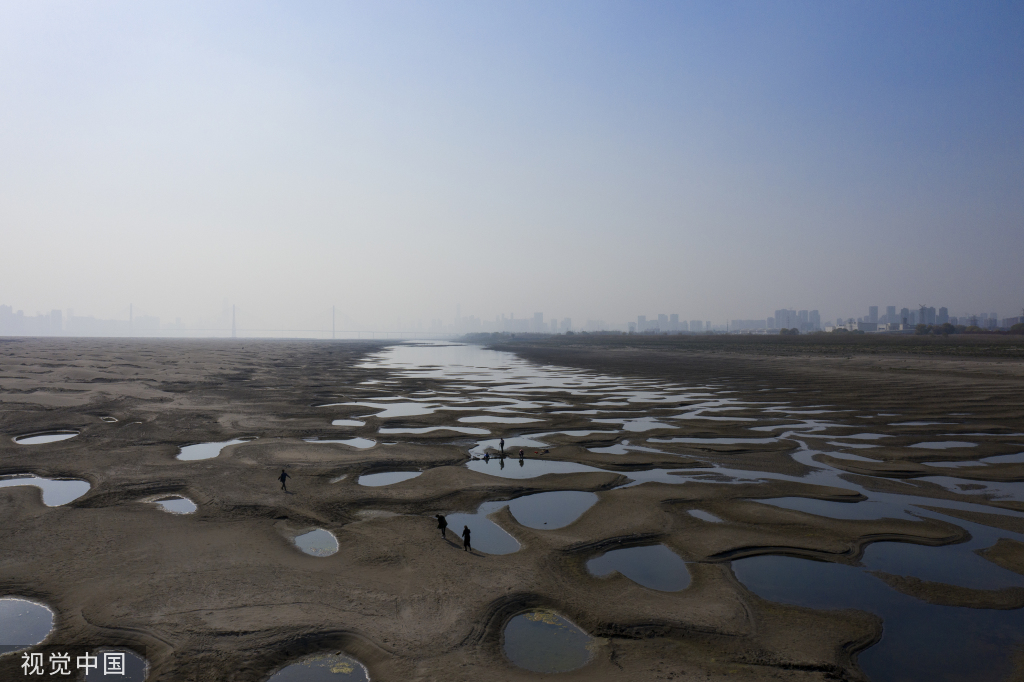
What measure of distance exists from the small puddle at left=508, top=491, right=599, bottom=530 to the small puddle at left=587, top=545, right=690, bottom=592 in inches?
125

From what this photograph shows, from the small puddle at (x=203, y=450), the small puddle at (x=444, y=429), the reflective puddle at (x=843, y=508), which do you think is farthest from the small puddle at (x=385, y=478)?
the reflective puddle at (x=843, y=508)

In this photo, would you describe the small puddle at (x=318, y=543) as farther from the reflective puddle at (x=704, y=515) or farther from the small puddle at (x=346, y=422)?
the small puddle at (x=346, y=422)

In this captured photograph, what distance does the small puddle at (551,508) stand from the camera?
20.6 metres

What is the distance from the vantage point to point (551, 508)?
22.3 meters

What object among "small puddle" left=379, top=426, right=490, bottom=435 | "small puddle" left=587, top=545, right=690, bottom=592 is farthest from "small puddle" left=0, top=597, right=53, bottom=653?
"small puddle" left=379, top=426, right=490, bottom=435

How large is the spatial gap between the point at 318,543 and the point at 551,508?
984 cm

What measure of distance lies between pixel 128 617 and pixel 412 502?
36.1ft

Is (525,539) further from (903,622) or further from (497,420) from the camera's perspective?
(497,420)

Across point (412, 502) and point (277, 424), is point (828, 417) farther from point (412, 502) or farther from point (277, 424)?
point (277, 424)

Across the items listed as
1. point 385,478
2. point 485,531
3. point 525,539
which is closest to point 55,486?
point 385,478

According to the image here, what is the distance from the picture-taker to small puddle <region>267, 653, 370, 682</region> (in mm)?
11047

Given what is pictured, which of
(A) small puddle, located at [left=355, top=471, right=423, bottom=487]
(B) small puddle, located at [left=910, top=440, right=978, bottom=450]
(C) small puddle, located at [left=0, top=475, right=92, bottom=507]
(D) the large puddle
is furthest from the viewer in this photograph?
(B) small puddle, located at [left=910, top=440, right=978, bottom=450]

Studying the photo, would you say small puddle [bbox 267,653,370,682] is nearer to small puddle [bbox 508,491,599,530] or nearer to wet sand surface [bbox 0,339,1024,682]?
wet sand surface [bbox 0,339,1024,682]

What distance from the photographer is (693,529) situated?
19.5m
